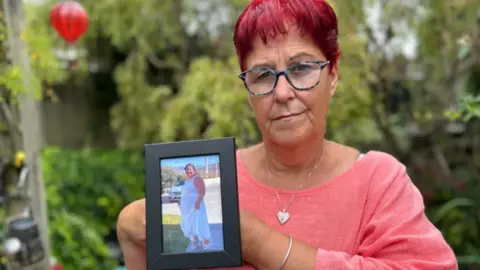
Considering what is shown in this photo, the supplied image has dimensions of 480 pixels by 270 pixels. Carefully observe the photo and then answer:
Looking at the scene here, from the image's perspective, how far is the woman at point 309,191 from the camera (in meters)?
1.02

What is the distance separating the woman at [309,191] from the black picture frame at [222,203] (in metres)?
0.05

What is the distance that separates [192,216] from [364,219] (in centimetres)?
39

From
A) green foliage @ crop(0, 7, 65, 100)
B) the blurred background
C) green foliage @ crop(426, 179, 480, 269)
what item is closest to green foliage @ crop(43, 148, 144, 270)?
the blurred background

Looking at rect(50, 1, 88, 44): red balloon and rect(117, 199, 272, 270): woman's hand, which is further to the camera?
rect(50, 1, 88, 44): red balloon

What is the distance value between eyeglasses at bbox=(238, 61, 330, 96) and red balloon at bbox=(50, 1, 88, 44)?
9.54ft

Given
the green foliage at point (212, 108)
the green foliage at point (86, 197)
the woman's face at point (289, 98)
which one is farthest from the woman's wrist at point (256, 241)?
the green foliage at point (86, 197)

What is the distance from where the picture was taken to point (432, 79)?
223 inches

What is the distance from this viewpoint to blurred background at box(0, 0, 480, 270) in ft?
13.6

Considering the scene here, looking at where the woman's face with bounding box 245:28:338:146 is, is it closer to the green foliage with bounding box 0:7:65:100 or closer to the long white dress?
the long white dress

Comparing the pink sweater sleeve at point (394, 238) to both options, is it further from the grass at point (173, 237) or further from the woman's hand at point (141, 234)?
the grass at point (173, 237)

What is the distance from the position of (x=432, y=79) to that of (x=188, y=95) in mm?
2790

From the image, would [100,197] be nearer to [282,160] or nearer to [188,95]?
[188,95]

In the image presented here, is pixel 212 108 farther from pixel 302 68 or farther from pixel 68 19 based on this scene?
pixel 302 68

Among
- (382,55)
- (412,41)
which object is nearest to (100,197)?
(382,55)
